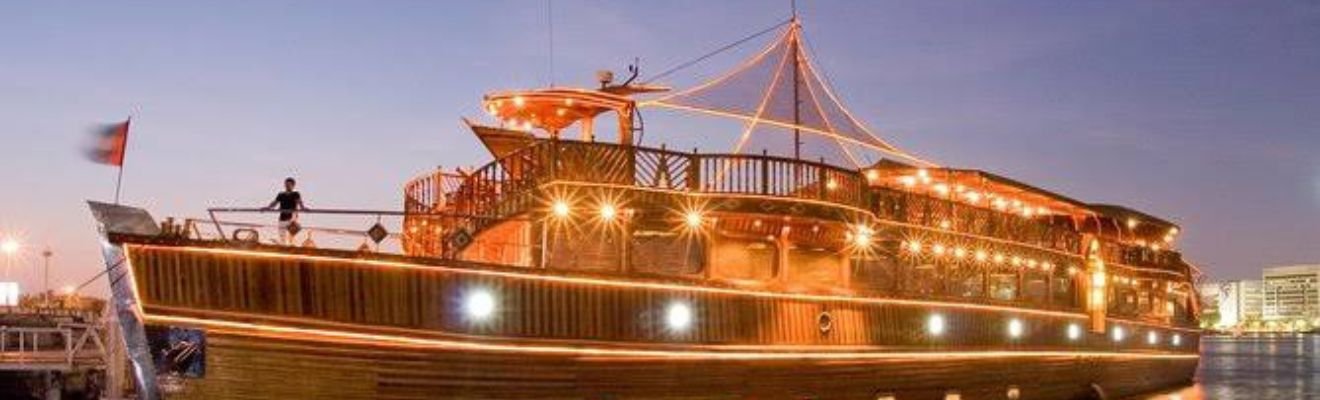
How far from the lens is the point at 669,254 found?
61.4ft

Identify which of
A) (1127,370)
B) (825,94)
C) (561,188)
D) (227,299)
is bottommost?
(1127,370)

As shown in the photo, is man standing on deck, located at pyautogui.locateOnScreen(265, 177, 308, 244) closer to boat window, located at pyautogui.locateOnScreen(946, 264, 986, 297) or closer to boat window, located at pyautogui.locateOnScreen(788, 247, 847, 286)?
boat window, located at pyautogui.locateOnScreen(788, 247, 847, 286)

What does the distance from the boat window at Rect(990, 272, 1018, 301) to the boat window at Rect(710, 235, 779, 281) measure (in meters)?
11.2

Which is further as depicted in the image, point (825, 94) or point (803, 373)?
point (825, 94)

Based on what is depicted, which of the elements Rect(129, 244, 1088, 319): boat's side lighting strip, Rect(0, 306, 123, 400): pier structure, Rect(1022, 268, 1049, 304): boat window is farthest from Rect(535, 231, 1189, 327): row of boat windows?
Rect(0, 306, 123, 400): pier structure

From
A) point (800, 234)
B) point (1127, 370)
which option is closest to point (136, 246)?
point (800, 234)

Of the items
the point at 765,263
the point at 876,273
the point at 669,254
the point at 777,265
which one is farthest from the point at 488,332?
the point at 876,273

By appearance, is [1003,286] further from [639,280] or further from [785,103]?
[639,280]

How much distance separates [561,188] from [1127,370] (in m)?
21.5

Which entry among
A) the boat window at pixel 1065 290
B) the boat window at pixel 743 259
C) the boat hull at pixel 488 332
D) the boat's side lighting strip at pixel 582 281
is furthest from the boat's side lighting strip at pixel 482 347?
the boat window at pixel 1065 290

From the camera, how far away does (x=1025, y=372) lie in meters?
26.3

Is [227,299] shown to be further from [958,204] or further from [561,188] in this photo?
[958,204]

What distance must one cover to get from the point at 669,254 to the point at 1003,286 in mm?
14276

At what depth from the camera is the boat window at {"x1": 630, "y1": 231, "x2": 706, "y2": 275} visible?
18.7m
